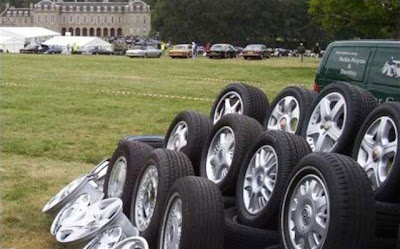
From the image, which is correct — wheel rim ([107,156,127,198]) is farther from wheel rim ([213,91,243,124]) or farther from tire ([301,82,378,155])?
tire ([301,82,378,155])

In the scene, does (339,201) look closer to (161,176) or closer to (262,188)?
(262,188)

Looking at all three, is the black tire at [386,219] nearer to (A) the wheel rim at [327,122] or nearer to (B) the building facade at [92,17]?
(A) the wheel rim at [327,122]

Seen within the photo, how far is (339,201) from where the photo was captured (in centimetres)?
401

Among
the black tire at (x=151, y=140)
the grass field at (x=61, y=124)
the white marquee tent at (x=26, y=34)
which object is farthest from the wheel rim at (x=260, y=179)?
the white marquee tent at (x=26, y=34)

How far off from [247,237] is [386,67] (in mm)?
5137

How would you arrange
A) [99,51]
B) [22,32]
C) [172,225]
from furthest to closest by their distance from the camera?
[22,32]
[99,51]
[172,225]

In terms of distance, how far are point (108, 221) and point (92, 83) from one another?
67.5 feet

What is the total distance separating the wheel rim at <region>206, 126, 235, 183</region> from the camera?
5.98 meters

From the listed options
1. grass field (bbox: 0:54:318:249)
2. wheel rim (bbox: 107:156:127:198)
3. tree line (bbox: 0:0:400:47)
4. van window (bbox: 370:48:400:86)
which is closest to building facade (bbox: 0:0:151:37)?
tree line (bbox: 0:0:400:47)

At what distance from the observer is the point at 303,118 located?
628 centimetres

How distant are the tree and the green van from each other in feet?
80.4

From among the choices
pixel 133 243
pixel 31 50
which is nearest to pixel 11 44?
pixel 31 50

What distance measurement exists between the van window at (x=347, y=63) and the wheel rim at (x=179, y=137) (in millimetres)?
3952

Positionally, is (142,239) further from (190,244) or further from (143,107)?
(143,107)
